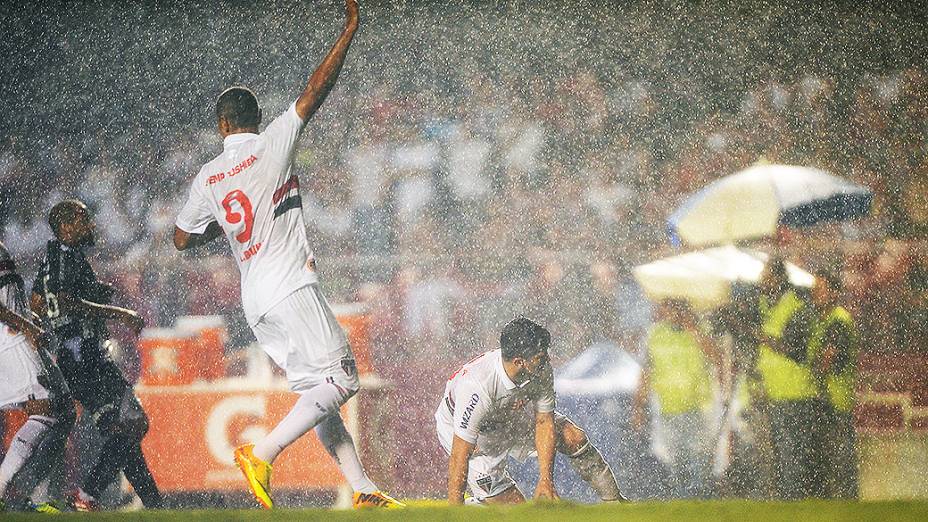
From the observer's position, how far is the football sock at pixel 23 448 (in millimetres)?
2742

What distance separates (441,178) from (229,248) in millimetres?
692

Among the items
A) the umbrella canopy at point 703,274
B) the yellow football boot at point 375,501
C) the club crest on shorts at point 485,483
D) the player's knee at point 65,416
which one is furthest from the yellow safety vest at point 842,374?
the player's knee at point 65,416

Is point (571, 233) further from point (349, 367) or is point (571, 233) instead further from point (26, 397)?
point (26, 397)

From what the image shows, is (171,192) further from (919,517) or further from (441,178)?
(919,517)

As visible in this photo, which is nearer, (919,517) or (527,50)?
(919,517)

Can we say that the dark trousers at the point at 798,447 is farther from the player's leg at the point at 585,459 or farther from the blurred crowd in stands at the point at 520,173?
the player's leg at the point at 585,459

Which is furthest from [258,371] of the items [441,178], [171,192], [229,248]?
[441,178]

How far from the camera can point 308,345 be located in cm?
270

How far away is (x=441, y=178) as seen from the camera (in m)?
2.74

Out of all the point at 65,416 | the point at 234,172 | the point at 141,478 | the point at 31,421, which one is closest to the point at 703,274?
the point at 234,172

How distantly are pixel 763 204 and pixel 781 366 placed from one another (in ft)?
1.62

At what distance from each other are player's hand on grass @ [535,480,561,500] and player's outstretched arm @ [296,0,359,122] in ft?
4.37

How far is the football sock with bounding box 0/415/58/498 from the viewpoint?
274cm

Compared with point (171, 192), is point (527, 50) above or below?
above
